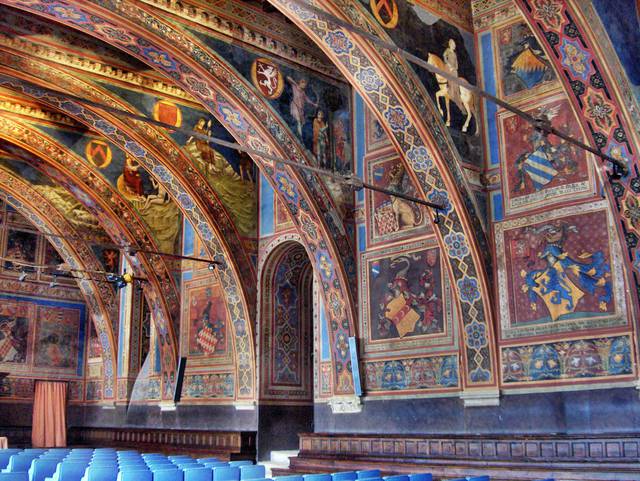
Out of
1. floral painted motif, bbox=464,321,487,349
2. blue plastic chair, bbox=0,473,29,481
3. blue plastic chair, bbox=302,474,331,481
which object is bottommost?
blue plastic chair, bbox=302,474,331,481

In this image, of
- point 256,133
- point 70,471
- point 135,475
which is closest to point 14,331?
point 256,133

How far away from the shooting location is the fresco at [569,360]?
10.7m

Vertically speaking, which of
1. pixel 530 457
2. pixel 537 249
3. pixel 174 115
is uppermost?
pixel 174 115

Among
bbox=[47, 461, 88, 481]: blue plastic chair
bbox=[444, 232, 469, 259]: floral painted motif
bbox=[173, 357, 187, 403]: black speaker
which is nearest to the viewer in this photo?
bbox=[47, 461, 88, 481]: blue plastic chair

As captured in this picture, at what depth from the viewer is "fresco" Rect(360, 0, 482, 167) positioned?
1179 centimetres

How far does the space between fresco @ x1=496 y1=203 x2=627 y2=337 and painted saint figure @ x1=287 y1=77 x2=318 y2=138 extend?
4.62 meters

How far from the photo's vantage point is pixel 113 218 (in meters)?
19.2

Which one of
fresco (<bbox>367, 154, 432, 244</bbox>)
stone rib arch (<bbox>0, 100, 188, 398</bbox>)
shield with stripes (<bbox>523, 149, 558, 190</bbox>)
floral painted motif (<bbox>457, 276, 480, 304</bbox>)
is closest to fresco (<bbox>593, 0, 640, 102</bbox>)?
shield with stripes (<bbox>523, 149, 558, 190</bbox>)

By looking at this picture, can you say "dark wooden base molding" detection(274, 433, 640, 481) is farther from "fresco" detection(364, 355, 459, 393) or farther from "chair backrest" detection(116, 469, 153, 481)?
"chair backrest" detection(116, 469, 153, 481)

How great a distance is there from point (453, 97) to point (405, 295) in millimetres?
3649

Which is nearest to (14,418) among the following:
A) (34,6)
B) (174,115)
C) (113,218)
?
(113,218)

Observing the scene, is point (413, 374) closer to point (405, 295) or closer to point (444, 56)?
point (405, 295)

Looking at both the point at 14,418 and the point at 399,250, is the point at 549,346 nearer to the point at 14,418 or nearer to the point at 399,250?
the point at 399,250

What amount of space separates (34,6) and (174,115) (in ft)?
15.8
